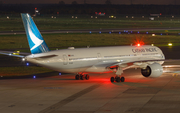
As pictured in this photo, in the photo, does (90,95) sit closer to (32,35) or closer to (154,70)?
(154,70)

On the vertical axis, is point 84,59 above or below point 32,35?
below

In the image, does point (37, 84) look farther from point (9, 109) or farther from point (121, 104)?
point (121, 104)

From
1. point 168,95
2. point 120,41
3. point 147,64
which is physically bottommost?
point 168,95

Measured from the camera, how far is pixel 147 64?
34812 mm

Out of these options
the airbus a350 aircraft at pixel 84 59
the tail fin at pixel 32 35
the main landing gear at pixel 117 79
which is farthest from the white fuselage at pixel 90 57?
the main landing gear at pixel 117 79

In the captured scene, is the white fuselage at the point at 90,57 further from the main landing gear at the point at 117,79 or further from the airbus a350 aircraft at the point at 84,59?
the main landing gear at the point at 117,79

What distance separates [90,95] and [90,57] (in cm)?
780

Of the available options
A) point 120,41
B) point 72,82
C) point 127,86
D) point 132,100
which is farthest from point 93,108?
point 120,41

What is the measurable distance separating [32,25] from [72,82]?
25.4ft

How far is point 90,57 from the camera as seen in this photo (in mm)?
34344

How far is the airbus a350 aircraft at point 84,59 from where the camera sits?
1254 inches

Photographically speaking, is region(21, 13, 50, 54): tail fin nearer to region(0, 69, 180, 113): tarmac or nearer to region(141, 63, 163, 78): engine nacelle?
region(0, 69, 180, 113): tarmac

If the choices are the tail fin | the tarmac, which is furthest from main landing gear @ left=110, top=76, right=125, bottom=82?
the tail fin

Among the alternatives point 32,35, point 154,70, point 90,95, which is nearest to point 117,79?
point 154,70
